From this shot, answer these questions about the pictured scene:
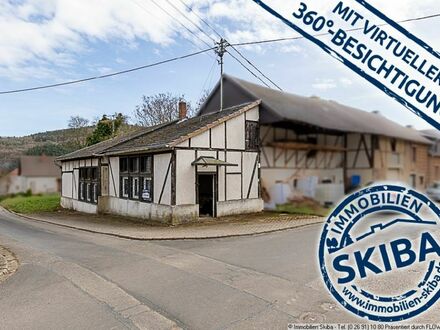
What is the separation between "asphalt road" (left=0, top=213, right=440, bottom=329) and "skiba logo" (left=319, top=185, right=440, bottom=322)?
33cm

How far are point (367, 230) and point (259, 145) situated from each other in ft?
3.69

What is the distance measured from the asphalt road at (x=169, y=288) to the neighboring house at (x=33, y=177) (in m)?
2.19

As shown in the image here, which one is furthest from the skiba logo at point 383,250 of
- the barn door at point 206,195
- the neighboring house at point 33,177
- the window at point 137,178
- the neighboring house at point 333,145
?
the window at point 137,178

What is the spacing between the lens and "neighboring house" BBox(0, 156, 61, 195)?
294 centimetres

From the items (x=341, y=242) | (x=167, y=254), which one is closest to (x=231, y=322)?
(x=341, y=242)

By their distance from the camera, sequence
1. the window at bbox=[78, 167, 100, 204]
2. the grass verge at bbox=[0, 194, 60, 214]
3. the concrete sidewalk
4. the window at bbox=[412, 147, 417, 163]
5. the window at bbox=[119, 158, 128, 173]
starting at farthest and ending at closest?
1. the window at bbox=[78, 167, 100, 204]
2. the window at bbox=[119, 158, 128, 173]
3. the concrete sidewalk
4. the grass verge at bbox=[0, 194, 60, 214]
5. the window at bbox=[412, 147, 417, 163]

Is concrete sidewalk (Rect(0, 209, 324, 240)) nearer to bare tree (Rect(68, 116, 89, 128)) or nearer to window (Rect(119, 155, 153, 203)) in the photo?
Answer: window (Rect(119, 155, 153, 203))

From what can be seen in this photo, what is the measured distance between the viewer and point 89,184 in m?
21.0

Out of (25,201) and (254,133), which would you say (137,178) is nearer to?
(25,201)

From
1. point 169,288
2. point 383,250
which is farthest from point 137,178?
point 383,250

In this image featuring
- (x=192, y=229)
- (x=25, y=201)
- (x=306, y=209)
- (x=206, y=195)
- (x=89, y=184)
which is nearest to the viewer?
(x=306, y=209)

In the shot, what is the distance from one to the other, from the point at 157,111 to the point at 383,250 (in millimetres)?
18200

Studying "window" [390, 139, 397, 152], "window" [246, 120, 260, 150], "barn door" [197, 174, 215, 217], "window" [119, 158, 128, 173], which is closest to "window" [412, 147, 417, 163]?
"window" [390, 139, 397, 152]

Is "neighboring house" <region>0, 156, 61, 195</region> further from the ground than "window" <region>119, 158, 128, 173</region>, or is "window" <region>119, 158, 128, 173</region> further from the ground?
"window" <region>119, 158, 128, 173</region>
